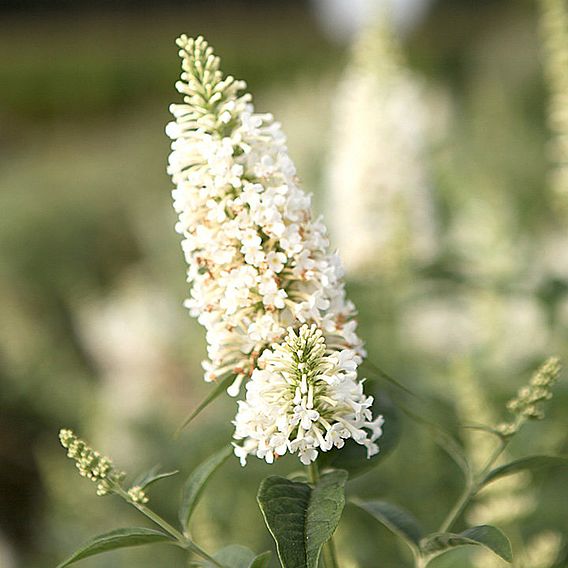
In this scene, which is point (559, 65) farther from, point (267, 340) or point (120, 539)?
point (120, 539)

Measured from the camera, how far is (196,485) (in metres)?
0.98

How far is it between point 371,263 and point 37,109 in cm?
1024

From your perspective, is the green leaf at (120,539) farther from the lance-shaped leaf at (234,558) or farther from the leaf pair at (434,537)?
the leaf pair at (434,537)

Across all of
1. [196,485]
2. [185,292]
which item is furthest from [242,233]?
[185,292]

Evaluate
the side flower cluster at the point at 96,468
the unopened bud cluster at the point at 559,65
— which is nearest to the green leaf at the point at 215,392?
the side flower cluster at the point at 96,468

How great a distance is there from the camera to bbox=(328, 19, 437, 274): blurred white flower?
254cm

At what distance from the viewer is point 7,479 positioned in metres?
4.52

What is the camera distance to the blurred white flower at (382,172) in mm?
2545

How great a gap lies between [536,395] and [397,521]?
0.74 feet

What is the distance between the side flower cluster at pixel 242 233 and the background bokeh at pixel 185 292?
217 millimetres

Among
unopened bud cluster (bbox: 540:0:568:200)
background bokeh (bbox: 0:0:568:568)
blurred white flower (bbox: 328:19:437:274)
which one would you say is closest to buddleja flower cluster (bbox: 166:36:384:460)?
background bokeh (bbox: 0:0:568:568)

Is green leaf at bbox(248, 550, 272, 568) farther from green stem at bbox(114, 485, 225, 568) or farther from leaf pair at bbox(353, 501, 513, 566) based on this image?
leaf pair at bbox(353, 501, 513, 566)

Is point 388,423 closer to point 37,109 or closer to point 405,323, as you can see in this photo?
point 405,323

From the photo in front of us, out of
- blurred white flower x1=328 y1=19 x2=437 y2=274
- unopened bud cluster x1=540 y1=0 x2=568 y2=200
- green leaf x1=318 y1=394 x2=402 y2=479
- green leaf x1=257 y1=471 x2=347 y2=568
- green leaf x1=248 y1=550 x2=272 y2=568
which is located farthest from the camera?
blurred white flower x1=328 y1=19 x2=437 y2=274
